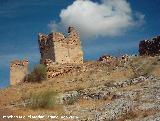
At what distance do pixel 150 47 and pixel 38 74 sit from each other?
12.0 m

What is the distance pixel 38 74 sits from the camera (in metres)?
44.2

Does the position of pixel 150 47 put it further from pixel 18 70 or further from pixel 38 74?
pixel 18 70

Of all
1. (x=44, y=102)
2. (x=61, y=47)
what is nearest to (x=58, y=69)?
(x=61, y=47)

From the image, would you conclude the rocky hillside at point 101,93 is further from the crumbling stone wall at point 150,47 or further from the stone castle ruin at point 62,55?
the crumbling stone wall at point 150,47

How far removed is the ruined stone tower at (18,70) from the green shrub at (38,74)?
8.91 feet

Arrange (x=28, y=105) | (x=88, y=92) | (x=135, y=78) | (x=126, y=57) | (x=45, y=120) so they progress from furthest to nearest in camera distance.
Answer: (x=126, y=57) → (x=135, y=78) → (x=88, y=92) → (x=28, y=105) → (x=45, y=120)

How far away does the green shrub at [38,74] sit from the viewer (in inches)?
1741

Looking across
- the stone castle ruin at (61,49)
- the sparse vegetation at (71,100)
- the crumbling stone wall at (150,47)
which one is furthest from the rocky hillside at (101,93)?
the stone castle ruin at (61,49)

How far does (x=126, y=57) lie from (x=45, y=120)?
81.4 ft

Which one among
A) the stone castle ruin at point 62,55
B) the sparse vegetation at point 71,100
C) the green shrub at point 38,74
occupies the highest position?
the stone castle ruin at point 62,55

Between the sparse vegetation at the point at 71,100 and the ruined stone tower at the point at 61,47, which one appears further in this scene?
the ruined stone tower at the point at 61,47

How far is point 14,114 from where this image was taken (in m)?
25.0

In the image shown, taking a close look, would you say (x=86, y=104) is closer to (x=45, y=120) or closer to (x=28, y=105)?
(x=28, y=105)

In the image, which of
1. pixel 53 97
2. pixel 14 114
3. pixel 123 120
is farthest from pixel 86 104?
pixel 123 120
